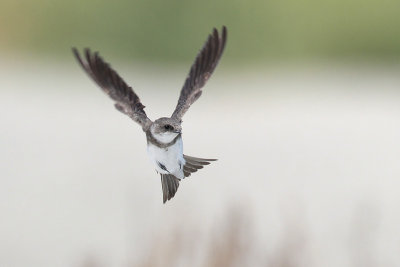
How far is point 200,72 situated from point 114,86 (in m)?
0.29

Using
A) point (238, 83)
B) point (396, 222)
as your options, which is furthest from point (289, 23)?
point (396, 222)

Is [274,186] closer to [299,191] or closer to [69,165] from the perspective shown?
[299,191]

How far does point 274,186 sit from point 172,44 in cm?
432

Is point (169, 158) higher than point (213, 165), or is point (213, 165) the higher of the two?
point (213, 165)

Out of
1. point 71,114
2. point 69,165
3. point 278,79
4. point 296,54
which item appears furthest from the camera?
point 278,79

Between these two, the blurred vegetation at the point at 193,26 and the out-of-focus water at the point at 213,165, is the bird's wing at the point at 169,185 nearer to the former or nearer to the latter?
the out-of-focus water at the point at 213,165

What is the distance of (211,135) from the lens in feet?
39.2

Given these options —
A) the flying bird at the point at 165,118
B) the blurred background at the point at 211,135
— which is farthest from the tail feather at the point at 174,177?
the blurred background at the point at 211,135

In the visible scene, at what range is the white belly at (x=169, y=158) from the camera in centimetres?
329

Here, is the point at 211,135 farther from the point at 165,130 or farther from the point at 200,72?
the point at 165,130

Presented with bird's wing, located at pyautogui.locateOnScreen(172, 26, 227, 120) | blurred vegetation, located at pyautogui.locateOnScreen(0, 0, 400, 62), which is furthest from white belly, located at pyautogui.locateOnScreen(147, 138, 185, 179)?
blurred vegetation, located at pyautogui.locateOnScreen(0, 0, 400, 62)

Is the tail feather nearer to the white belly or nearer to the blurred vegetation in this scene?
the white belly

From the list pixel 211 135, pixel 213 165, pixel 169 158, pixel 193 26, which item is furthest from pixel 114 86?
pixel 193 26

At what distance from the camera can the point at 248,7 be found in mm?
13625
